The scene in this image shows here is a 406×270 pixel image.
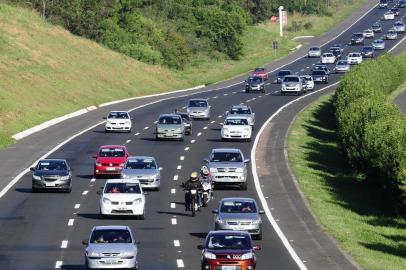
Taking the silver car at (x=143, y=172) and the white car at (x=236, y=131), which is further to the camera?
the white car at (x=236, y=131)

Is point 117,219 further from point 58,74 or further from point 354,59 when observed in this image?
point 354,59

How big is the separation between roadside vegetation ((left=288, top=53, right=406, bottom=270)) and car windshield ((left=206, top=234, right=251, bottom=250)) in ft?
17.0

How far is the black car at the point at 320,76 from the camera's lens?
12525 cm

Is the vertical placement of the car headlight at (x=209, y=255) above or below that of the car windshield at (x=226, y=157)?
above

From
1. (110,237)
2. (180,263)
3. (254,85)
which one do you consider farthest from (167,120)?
(110,237)

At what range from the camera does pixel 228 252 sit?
3356cm

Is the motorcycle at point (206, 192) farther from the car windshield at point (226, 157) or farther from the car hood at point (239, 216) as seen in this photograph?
the car hood at point (239, 216)

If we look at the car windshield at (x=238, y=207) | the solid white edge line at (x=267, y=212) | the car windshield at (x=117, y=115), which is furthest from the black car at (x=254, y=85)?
the car windshield at (x=238, y=207)

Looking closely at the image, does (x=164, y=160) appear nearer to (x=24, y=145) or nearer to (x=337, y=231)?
(x=24, y=145)

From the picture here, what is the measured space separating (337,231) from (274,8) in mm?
154739

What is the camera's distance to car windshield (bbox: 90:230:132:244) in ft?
114

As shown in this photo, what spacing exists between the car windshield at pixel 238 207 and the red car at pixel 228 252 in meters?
7.35

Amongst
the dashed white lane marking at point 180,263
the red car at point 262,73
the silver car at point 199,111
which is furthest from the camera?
the red car at point 262,73

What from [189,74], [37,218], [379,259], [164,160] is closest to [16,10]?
[189,74]
